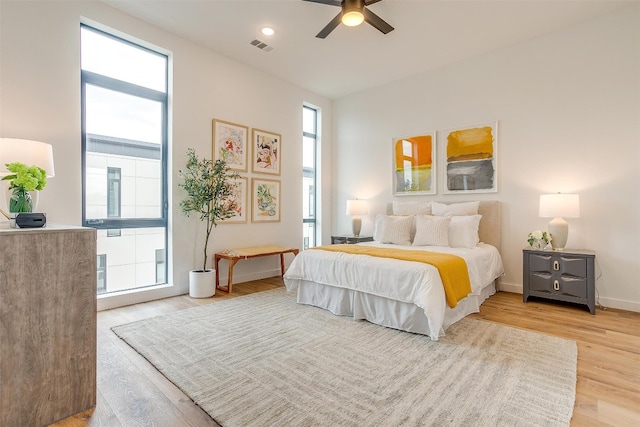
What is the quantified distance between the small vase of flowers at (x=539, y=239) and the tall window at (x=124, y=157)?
4.48 meters

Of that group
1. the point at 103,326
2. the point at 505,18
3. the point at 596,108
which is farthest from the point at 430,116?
the point at 103,326

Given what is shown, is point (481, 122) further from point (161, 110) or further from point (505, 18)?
point (161, 110)

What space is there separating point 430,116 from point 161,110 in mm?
3828

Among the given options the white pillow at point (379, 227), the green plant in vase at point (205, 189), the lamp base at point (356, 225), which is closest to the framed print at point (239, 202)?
the green plant in vase at point (205, 189)

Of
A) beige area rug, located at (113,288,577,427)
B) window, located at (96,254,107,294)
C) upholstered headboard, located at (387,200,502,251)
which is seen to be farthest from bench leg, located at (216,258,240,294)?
upholstered headboard, located at (387,200,502,251)

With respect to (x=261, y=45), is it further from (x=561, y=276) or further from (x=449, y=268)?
(x=561, y=276)

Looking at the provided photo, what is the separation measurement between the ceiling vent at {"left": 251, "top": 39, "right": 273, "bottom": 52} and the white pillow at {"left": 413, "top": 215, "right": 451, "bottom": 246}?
309 cm

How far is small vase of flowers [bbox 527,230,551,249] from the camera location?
362cm

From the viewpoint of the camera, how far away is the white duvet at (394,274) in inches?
99.7

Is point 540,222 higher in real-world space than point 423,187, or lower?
lower

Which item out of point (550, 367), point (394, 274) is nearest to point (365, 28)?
point (394, 274)

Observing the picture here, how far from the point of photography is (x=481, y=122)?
14.3 ft

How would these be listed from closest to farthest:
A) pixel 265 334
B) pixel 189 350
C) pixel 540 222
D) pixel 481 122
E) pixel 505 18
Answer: pixel 189 350, pixel 265 334, pixel 505 18, pixel 540 222, pixel 481 122

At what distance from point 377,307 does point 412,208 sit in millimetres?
2196
